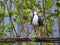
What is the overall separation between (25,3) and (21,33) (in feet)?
1.00

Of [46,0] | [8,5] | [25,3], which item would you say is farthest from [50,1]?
[8,5]

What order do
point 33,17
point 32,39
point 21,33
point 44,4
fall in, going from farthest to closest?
point 21,33, point 44,4, point 33,17, point 32,39

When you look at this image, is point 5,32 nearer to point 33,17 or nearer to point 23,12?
point 23,12

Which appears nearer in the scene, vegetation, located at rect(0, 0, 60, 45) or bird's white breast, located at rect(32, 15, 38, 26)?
bird's white breast, located at rect(32, 15, 38, 26)

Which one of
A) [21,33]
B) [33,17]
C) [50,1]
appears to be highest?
[50,1]

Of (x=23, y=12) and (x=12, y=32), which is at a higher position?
(x=23, y=12)

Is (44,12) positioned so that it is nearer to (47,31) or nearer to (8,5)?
(47,31)

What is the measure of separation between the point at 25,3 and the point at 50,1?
232 millimetres

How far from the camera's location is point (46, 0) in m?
1.90

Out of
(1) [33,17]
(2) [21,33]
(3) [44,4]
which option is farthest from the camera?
(2) [21,33]

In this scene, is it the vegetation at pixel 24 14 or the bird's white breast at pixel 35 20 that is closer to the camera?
the bird's white breast at pixel 35 20

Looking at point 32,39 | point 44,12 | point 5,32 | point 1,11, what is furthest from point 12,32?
point 32,39

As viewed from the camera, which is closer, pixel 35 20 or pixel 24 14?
pixel 35 20

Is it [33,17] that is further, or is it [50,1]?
[50,1]
